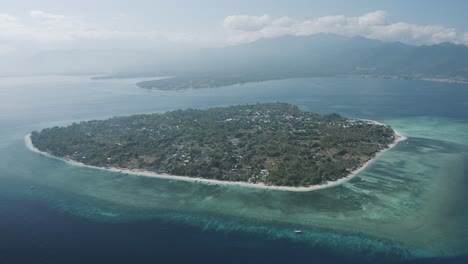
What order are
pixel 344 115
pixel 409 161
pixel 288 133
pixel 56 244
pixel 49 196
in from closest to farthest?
1. pixel 56 244
2. pixel 49 196
3. pixel 409 161
4. pixel 288 133
5. pixel 344 115

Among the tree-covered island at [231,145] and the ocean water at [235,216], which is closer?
the ocean water at [235,216]

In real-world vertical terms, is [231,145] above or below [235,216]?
above

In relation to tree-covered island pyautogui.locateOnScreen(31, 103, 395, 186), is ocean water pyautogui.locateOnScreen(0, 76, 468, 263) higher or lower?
lower

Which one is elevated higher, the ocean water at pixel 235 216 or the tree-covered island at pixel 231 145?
the tree-covered island at pixel 231 145

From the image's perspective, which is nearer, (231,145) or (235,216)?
(235,216)

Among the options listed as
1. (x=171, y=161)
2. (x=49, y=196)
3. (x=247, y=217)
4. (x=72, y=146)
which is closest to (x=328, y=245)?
(x=247, y=217)

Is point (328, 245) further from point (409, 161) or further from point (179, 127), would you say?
point (179, 127)

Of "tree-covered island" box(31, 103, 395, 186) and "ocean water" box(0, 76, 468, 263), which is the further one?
"tree-covered island" box(31, 103, 395, 186)

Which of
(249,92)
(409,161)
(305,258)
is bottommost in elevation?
(305,258)
